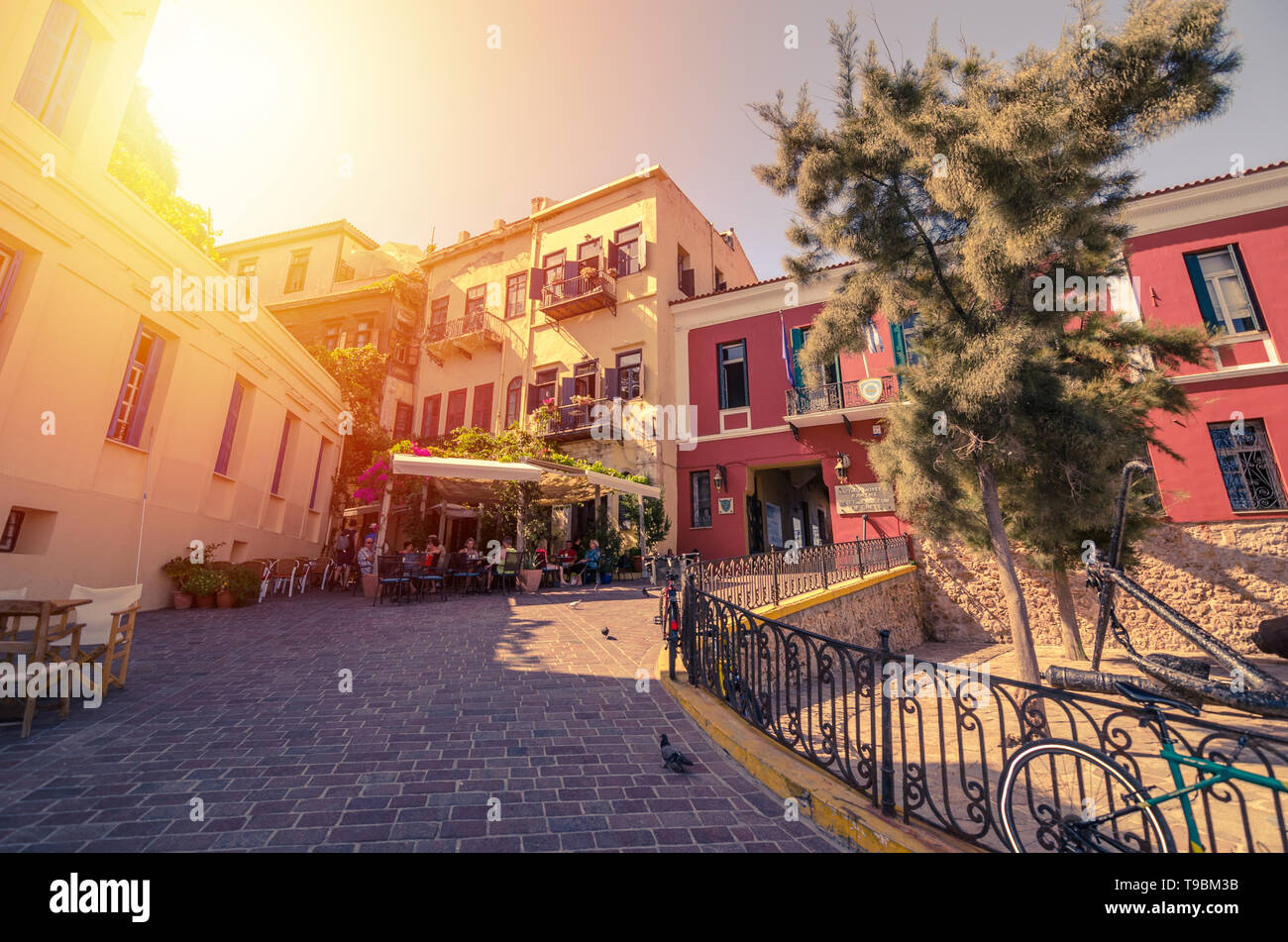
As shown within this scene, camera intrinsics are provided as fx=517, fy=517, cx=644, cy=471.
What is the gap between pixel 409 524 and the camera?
15.6 m

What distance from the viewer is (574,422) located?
18516 millimetres

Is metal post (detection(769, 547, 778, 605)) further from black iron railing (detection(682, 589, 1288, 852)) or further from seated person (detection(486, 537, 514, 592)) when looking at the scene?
seated person (detection(486, 537, 514, 592))

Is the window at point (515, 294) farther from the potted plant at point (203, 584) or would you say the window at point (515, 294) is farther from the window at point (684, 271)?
the potted plant at point (203, 584)

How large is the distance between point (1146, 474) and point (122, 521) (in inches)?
742

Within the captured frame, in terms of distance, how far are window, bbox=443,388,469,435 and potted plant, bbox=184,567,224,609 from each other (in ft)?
41.0

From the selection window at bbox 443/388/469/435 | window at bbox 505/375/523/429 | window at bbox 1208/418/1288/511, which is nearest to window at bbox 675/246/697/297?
window at bbox 505/375/523/429

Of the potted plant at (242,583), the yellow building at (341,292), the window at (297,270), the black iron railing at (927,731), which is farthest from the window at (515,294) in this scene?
the black iron railing at (927,731)

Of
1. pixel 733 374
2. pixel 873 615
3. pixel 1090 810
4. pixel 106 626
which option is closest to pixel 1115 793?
pixel 1090 810

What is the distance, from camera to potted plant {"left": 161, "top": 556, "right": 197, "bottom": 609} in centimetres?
991
